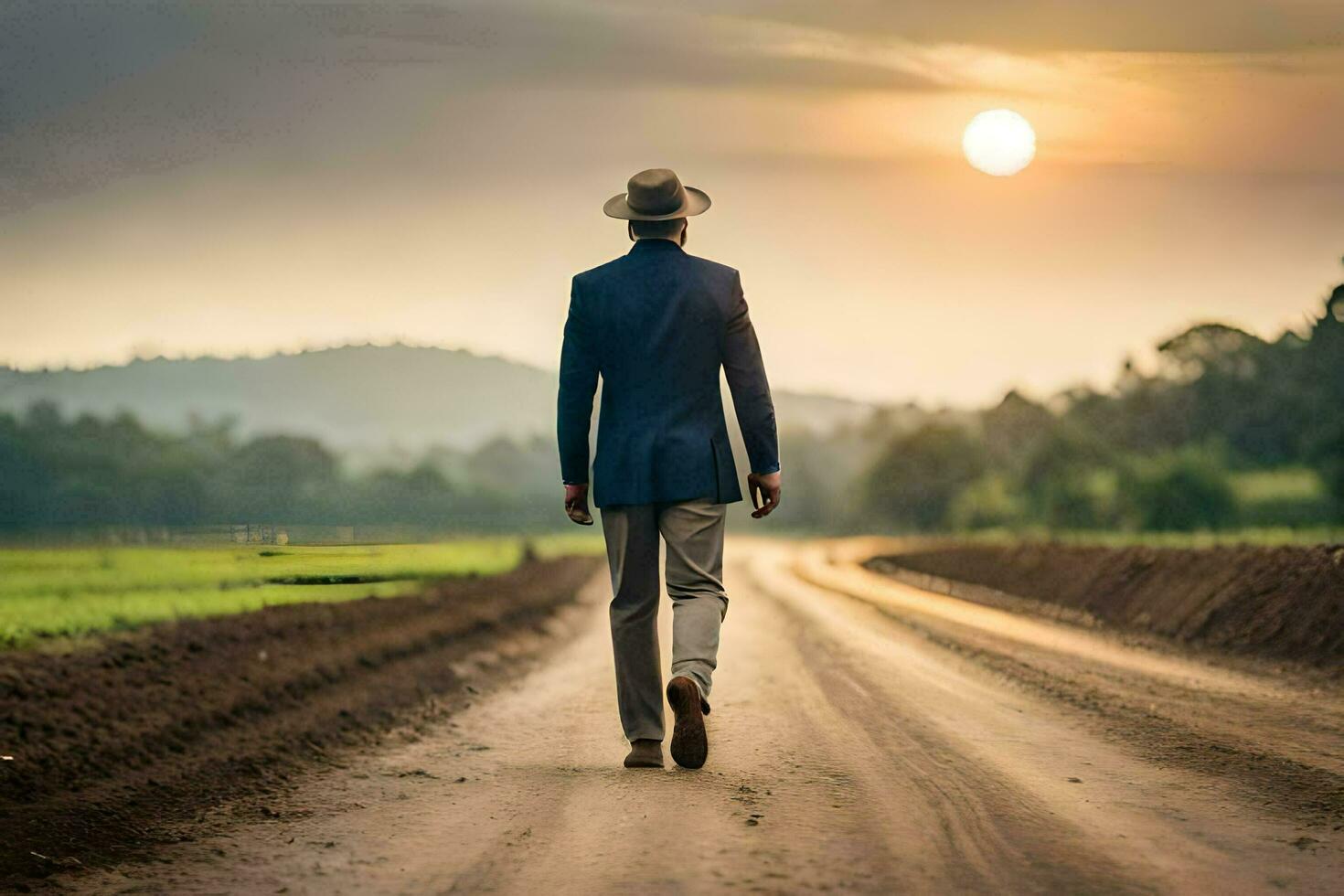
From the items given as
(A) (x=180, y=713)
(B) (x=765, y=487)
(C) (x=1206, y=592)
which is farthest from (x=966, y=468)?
(B) (x=765, y=487)

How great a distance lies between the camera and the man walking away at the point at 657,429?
5883mm

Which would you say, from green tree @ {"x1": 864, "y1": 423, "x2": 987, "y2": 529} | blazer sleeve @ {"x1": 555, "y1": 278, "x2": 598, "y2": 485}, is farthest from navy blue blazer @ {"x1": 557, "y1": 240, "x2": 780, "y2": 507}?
green tree @ {"x1": 864, "y1": 423, "x2": 987, "y2": 529}

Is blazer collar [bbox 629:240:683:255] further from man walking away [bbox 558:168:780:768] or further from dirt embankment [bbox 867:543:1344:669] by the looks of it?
dirt embankment [bbox 867:543:1344:669]

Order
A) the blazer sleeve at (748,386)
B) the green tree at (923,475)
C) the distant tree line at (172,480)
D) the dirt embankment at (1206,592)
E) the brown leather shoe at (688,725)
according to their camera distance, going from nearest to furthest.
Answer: the brown leather shoe at (688,725) < the blazer sleeve at (748,386) < the distant tree line at (172,480) < the dirt embankment at (1206,592) < the green tree at (923,475)

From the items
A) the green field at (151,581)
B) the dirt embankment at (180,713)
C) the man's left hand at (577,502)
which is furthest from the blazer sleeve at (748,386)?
the green field at (151,581)

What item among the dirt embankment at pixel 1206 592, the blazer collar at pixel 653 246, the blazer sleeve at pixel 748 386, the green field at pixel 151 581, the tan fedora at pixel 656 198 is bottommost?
the dirt embankment at pixel 1206 592

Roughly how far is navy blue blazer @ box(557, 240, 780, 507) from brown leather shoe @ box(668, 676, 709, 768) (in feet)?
2.61

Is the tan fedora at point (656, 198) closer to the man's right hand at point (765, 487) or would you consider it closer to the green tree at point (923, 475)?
the man's right hand at point (765, 487)

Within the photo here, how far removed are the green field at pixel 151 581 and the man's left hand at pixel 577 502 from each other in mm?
4825

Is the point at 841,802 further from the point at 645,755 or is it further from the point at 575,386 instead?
the point at 575,386

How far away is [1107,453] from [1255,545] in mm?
39339

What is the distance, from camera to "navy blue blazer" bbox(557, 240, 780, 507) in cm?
588

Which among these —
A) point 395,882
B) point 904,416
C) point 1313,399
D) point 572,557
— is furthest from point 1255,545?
point 904,416

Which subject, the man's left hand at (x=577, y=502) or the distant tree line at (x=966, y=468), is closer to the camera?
the man's left hand at (x=577, y=502)
